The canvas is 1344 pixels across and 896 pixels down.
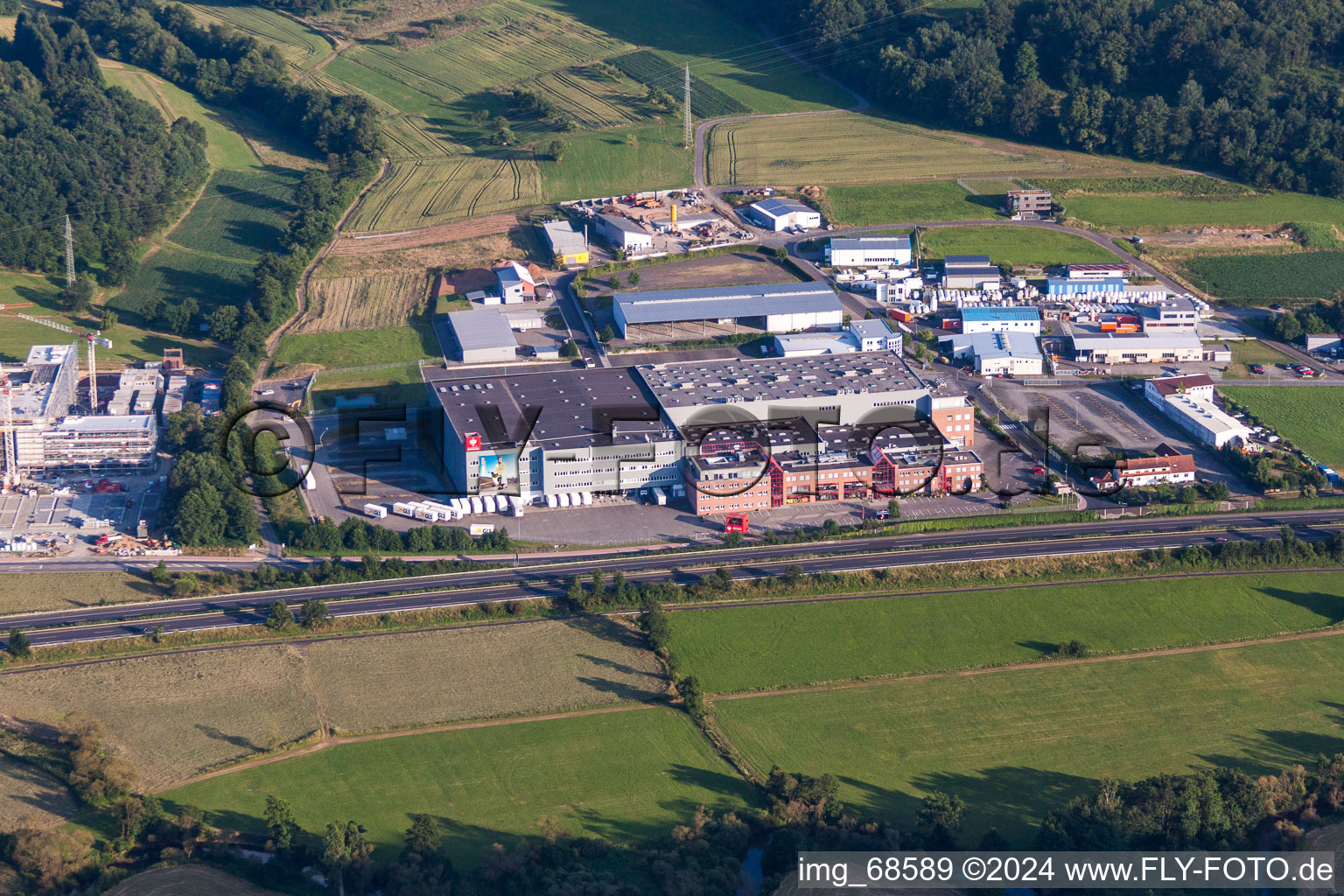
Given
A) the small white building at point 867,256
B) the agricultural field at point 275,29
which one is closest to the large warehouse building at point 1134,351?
the small white building at point 867,256

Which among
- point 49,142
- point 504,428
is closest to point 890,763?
point 504,428

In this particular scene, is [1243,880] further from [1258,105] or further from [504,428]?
[1258,105]

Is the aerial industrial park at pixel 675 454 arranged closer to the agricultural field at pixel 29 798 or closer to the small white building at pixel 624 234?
the agricultural field at pixel 29 798

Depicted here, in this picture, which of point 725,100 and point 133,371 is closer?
point 133,371

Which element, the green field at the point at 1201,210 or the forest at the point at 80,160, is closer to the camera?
the forest at the point at 80,160

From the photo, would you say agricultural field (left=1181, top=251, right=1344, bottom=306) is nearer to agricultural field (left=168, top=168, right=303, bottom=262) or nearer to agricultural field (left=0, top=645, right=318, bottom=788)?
agricultural field (left=168, top=168, right=303, bottom=262)

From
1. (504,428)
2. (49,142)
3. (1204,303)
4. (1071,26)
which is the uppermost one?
(1071,26)

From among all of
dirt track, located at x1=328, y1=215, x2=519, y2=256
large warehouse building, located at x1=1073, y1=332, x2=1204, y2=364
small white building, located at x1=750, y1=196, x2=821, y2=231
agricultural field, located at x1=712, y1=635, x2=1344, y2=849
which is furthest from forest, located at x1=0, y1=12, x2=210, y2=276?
agricultural field, located at x1=712, y1=635, x2=1344, y2=849
